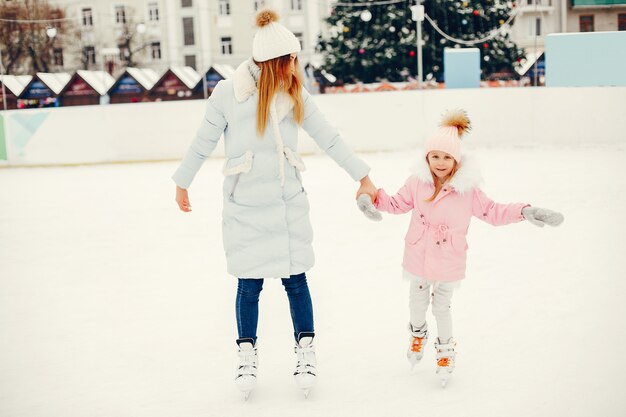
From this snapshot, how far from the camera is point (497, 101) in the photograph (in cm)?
1120

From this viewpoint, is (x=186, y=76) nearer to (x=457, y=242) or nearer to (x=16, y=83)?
(x=16, y=83)

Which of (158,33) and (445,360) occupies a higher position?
(158,33)

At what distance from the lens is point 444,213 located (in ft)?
8.50

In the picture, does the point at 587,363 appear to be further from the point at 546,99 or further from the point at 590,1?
the point at 590,1

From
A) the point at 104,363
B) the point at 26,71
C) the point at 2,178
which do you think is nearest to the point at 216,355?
the point at 104,363

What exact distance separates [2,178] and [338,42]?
8.20 m

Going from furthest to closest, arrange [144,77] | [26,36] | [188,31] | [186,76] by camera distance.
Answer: [188,31] < [26,36] < [186,76] < [144,77]

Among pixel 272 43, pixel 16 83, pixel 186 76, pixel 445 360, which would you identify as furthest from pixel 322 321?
pixel 186 76

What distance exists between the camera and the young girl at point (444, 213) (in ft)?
8.43

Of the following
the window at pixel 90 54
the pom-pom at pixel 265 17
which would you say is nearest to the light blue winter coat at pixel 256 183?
the pom-pom at pixel 265 17

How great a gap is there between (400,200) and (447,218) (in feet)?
0.60

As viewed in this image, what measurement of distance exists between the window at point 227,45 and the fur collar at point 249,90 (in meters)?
31.2

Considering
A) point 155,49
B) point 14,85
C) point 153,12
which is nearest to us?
point 14,85

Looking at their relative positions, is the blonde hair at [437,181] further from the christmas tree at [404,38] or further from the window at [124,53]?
the window at [124,53]
